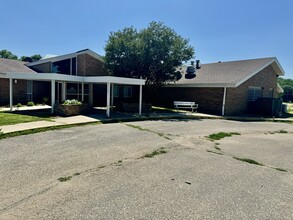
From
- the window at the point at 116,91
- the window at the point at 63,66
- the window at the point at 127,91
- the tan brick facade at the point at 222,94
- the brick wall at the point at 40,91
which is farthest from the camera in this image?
the window at the point at 127,91

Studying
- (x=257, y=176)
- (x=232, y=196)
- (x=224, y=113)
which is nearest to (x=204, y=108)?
(x=224, y=113)

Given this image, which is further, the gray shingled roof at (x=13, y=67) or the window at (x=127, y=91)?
the window at (x=127, y=91)

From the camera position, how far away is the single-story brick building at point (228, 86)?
17.7 metres

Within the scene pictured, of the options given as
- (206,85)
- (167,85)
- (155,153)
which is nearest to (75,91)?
(167,85)

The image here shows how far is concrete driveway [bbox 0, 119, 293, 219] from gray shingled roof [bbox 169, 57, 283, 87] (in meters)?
10.4

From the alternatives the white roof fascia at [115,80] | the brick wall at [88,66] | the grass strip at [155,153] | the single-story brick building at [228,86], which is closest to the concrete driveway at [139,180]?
the grass strip at [155,153]

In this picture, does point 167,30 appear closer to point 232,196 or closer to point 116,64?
point 116,64

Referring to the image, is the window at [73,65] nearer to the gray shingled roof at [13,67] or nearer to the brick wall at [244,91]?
the gray shingled roof at [13,67]

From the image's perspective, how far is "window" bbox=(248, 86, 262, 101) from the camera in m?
19.6

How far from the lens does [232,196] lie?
12.9ft

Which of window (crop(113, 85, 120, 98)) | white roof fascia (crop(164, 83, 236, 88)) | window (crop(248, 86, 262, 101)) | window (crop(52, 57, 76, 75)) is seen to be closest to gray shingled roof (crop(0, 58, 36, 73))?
window (crop(52, 57, 76, 75))

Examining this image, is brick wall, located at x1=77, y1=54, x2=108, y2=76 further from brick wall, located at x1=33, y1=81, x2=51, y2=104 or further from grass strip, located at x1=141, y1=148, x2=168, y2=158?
grass strip, located at x1=141, y1=148, x2=168, y2=158

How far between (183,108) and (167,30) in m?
7.24

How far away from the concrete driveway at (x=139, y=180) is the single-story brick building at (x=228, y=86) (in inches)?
400
